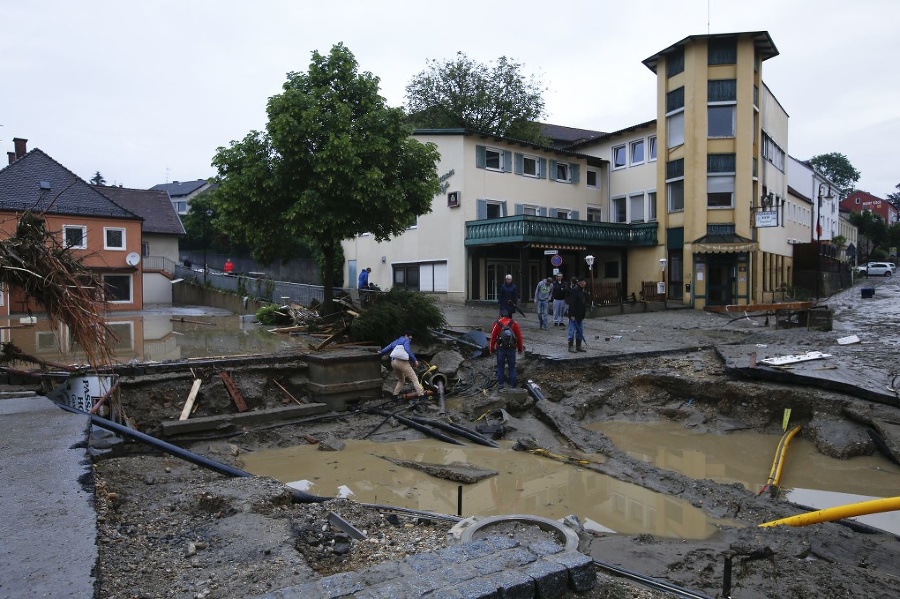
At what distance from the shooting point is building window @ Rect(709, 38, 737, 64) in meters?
28.5

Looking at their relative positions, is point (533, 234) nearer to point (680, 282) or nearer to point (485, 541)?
point (680, 282)

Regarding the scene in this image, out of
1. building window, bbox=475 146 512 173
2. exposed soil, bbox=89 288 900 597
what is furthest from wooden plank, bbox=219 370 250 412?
building window, bbox=475 146 512 173

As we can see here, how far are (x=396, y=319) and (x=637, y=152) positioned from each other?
2290 centimetres

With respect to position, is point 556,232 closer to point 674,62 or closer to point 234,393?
point 674,62

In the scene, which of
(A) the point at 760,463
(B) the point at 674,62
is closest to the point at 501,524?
(A) the point at 760,463

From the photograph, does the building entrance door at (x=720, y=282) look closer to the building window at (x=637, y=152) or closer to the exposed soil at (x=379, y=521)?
the building window at (x=637, y=152)

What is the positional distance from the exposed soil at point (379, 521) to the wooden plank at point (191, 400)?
224 mm

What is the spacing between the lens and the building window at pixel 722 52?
2852 cm

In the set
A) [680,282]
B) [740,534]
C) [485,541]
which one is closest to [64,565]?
[485,541]

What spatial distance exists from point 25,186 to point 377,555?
106 ft

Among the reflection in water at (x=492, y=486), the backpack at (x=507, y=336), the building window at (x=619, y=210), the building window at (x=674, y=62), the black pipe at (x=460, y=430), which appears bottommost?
the reflection in water at (x=492, y=486)

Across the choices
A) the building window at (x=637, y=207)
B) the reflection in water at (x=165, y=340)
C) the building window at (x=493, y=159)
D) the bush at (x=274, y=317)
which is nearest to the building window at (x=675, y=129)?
the building window at (x=637, y=207)

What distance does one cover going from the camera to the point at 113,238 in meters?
31.2

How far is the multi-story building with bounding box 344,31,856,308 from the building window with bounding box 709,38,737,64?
44 millimetres
